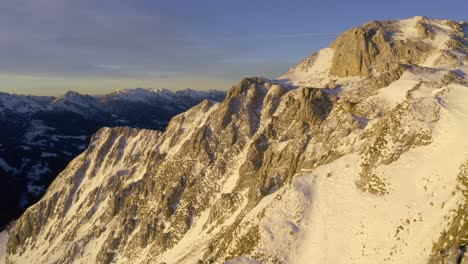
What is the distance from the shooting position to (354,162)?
55594 mm

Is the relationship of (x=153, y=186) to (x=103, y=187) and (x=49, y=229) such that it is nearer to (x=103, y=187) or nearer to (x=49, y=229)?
(x=103, y=187)

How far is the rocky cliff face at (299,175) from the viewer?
140ft

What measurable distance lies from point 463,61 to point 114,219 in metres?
100

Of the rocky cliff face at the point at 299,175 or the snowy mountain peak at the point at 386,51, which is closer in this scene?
the rocky cliff face at the point at 299,175

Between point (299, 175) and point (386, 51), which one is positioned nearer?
point (299, 175)

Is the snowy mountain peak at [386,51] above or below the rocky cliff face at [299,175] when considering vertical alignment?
above

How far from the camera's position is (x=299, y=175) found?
2402 inches

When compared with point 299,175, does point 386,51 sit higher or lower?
higher

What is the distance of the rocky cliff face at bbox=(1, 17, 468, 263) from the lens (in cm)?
4262

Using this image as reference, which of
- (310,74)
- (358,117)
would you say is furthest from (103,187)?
(358,117)

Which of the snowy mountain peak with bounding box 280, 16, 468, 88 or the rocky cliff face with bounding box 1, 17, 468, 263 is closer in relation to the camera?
the rocky cliff face with bounding box 1, 17, 468, 263

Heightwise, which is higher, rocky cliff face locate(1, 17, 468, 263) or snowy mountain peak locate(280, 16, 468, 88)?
snowy mountain peak locate(280, 16, 468, 88)

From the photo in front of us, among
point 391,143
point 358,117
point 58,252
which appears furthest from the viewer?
point 58,252

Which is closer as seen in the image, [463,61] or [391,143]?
[391,143]
